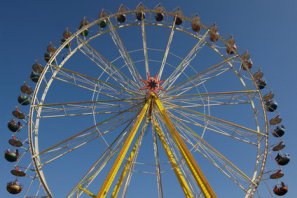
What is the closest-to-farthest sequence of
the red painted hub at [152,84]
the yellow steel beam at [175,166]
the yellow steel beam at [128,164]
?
the yellow steel beam at [175,166] < the yellow steel beam at [128,164] < the red painted hub at [152,84]

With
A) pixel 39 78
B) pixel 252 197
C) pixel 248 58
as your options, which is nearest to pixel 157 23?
pixel 248 58

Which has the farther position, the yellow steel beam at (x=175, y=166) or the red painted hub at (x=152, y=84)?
the red painted hub at (x=152, y=84)

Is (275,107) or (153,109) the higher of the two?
(275,107)

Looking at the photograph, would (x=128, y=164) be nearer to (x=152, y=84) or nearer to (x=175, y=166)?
(x=175, y=166)

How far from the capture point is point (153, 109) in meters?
16.1

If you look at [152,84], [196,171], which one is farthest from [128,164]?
[196,171]

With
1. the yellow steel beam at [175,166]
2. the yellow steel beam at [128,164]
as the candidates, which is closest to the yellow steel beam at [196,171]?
the yellow steel beam at [175,166]

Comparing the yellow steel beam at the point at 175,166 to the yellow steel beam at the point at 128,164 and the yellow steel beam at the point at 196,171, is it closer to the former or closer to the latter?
the yellow steel beam at the point at 128,164

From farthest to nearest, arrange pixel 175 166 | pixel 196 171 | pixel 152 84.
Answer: pixel 152 84
pixel 175 166
pixel 196 171

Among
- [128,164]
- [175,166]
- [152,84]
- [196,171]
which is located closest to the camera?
[196,171]

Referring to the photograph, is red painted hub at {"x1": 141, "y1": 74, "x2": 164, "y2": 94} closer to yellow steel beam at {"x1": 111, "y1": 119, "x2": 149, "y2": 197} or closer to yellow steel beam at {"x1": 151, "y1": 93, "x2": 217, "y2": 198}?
yellow steel beam at {"x1": 111, "y1": 119, "x2": 149, "y2": 197}

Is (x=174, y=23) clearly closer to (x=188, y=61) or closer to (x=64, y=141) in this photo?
(x=188, y=61)

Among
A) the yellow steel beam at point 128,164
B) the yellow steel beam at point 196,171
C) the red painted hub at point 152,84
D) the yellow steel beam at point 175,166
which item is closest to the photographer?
the yellow steel beam at point 196,171

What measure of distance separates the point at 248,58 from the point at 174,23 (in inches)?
176
